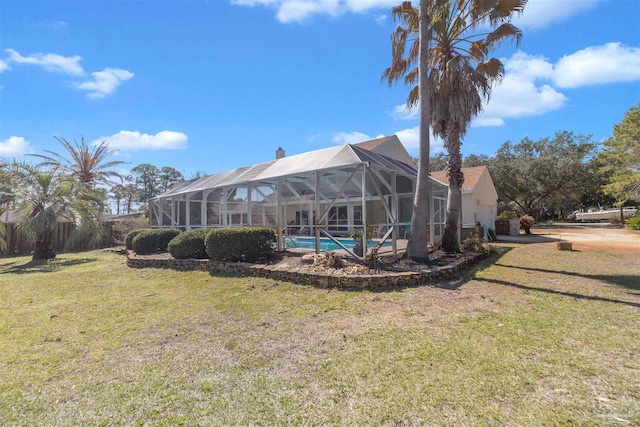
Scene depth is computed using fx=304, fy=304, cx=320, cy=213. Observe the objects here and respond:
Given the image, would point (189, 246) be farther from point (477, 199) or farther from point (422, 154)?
point (477, 199)

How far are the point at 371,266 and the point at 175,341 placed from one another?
4.63m

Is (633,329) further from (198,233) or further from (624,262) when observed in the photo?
(198,233)

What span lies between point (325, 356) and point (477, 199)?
19.8 meters

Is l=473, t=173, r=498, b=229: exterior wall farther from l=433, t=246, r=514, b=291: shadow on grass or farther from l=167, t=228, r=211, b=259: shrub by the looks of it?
l=167, t=228, r=211, b=259: shrub

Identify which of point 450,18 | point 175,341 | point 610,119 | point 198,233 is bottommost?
point 175,341

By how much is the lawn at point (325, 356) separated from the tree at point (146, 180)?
5593 cm

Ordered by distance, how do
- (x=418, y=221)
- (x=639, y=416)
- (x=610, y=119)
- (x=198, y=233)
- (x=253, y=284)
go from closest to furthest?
(x=639, y=416) < (x=253, y=284) < (x=418, y=221) < (x=198, y=233) < (x=610, y=119)

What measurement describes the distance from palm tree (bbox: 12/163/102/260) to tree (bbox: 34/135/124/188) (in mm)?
8168

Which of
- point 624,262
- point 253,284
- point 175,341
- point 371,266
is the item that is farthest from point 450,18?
point 175,341

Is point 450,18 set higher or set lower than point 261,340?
higher

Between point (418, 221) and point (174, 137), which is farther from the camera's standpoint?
point (174, 137)

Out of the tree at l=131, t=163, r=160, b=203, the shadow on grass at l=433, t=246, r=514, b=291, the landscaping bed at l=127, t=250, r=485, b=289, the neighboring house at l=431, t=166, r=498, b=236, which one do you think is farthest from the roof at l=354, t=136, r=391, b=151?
the tree at l=131, t=163, r=160, b=203

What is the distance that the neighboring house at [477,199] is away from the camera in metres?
19.5

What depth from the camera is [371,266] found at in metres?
7.37
